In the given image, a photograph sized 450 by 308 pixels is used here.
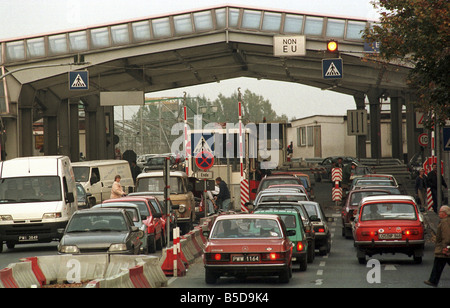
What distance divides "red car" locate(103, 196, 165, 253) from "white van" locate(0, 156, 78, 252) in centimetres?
156

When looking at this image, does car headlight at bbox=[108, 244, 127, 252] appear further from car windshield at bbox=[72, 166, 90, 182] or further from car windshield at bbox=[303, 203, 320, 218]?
car windshield at bbox=[72, 166, 90, 182]

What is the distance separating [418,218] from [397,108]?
150 ft

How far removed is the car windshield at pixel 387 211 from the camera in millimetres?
21391

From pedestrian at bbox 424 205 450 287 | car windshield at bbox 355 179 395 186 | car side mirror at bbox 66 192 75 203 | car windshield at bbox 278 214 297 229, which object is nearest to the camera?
pedestrian at bbox 424 205 450 287

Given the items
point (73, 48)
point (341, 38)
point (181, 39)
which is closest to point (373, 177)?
point (341, 38)

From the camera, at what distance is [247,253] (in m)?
16.7

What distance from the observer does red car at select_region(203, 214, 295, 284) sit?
16672 millimetres

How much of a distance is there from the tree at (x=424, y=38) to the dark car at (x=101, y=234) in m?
7.57

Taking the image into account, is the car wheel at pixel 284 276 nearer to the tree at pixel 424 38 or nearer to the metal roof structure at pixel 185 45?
the tree at pixel 424 38

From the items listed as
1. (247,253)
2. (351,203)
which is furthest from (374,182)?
(247,253)

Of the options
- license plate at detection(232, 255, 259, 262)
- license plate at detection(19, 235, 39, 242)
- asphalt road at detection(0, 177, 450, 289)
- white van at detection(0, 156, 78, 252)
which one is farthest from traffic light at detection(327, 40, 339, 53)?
license plate at detection(232, 255, 259, 262)

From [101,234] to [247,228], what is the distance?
172 inches

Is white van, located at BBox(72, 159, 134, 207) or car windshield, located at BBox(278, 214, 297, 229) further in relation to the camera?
white van, located at BBox(72, 159, 134, 207)

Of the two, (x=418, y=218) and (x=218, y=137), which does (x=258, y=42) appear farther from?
(x=418, y=218)
